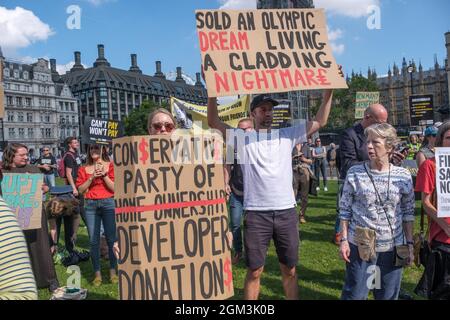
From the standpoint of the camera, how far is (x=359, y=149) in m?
5.09

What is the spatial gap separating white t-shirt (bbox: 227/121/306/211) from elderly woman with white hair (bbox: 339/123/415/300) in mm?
647

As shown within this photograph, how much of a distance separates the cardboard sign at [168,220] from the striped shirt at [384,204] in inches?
46.2

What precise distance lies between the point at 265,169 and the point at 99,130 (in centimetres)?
471

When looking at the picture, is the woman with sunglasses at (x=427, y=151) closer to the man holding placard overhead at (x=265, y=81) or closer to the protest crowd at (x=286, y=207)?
the protest crowd at (x=286, y=207)

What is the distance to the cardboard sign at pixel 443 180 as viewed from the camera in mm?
3314

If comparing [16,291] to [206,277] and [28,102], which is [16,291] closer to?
[206,277]

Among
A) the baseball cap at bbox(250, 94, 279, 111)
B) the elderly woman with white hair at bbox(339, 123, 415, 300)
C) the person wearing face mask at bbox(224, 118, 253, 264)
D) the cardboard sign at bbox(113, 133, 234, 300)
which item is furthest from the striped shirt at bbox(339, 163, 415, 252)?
the person wearing face mask at bbox(224, 118, 253, 264)

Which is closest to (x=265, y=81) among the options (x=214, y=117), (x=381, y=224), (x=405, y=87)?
(x=214, y=117)

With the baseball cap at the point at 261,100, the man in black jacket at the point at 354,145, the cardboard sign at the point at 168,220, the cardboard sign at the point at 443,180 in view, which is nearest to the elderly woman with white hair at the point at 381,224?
the cardboard sign at the point at 443,180

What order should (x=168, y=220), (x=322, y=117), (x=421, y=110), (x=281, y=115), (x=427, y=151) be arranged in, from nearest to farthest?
(x=168, y=220) < (x=322, y=117) < (x=427, y=151) < (x=281, y=115) < (x=421, y=110)

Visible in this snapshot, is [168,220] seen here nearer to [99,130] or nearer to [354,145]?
[354,145]

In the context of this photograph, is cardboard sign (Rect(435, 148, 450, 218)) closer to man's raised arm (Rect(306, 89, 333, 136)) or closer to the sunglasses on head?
man's raised arm (Rect(306, 89, 333, 136))

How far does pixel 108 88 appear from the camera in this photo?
118250 millimetres
